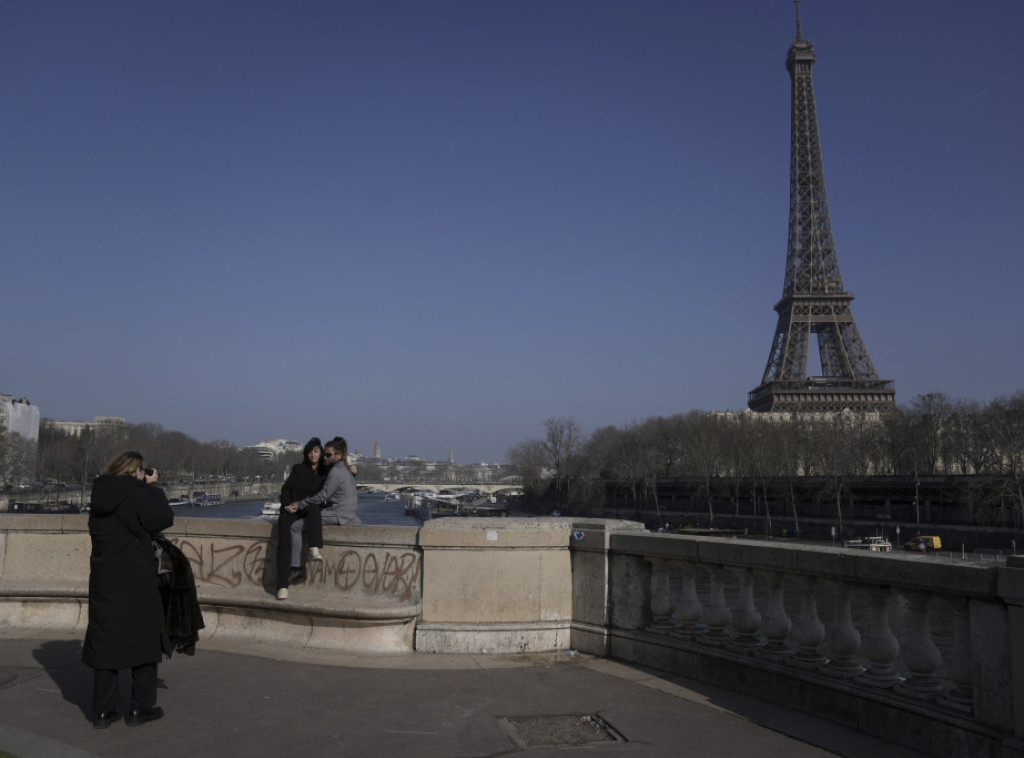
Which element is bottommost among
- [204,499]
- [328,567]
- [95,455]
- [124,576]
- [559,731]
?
[204,499]

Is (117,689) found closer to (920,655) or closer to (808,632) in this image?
(808,632)

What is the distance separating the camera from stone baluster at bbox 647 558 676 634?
7.13m

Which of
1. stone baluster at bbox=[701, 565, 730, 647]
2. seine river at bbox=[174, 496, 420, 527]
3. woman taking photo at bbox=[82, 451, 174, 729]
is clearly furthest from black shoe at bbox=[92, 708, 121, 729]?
seine river at bbox=[174, 496, 420, 527]

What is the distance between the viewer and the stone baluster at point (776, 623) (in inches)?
240

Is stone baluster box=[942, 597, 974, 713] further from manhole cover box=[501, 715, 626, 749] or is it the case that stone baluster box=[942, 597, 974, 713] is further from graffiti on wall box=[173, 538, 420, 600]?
graffiti on wall box=[173, 538, 420, 600]

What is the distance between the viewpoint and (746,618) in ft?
21.1

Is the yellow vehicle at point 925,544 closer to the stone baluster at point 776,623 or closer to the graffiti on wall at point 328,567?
the stone baluster at point 776,623

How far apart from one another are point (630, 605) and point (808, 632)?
5.89ft

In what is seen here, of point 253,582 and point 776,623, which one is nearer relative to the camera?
point 776,623

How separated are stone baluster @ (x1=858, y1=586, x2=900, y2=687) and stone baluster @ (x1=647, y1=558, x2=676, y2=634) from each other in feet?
6.44

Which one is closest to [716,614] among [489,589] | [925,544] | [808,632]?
[808,632]

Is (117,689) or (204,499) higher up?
(117,689)

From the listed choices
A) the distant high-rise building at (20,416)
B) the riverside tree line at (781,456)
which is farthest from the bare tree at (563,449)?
the distant high-rise building at (20,416)

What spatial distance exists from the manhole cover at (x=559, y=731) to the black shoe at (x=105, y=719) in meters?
2.49
